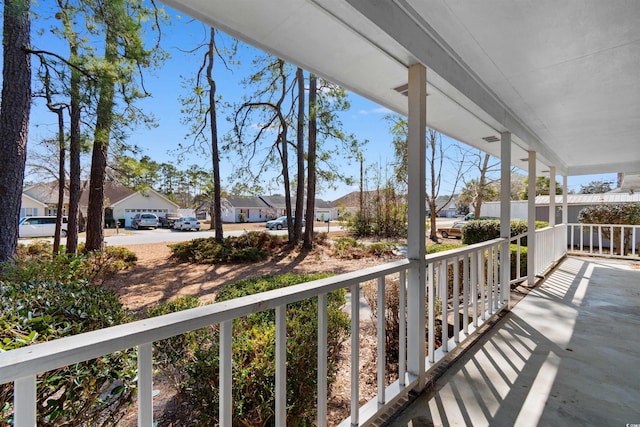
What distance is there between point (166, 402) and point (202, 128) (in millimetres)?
9558

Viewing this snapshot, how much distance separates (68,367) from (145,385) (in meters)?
0.72

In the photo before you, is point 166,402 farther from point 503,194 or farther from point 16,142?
point 16,142

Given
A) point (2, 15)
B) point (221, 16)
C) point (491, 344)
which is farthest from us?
point (2, 15)

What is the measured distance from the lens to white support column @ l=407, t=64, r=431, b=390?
197 centimetres

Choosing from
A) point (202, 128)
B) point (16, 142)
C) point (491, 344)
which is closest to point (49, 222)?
point (202, 128)

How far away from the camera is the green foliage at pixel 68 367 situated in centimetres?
114

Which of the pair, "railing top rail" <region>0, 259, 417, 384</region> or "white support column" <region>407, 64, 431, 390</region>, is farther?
"white support column" <region>407, 64, 431, 390</region>

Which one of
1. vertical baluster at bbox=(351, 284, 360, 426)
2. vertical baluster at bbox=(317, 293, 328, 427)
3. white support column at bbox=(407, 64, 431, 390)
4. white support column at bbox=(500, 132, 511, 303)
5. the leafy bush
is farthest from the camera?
white support column at bbox=(500, 132, 511, 303)

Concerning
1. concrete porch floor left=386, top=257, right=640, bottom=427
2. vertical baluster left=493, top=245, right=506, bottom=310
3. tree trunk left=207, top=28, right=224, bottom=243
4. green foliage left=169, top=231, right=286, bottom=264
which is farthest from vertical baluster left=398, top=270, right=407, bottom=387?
tree trunk left=207, top=28, right=224, bottom=243

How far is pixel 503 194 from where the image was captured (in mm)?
3514

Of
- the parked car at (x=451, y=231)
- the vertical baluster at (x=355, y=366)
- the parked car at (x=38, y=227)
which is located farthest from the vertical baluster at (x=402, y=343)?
the parked car at (x=38, y=227)

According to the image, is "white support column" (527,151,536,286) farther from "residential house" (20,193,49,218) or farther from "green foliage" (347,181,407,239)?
"residential house" (20,193,49,218)

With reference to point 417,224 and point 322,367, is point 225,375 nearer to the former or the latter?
point 322,367

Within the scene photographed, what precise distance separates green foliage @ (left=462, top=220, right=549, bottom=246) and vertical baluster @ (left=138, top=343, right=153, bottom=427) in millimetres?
6596
